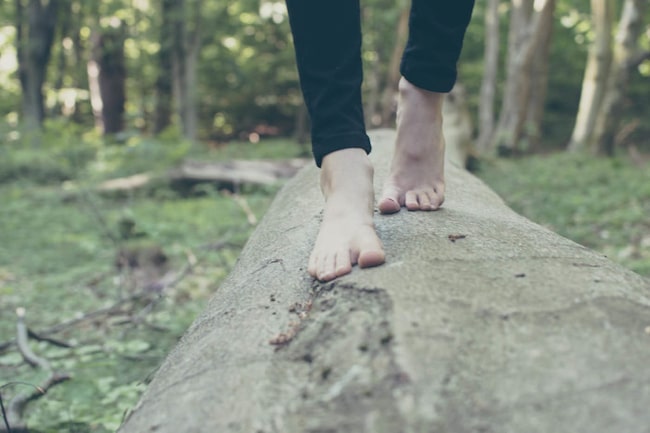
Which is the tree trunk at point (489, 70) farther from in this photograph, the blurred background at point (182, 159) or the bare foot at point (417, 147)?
the bare foot at point (417, 147)

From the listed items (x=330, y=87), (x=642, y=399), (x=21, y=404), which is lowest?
(x=21, y=404)

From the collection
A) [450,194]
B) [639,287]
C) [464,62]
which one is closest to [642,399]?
[639,287]

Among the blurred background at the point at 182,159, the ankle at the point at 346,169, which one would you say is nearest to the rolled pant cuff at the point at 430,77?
the ankle at the point at 346,169

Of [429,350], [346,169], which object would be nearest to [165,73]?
[346,169]

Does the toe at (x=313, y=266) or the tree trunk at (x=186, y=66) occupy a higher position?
the toe at (x=313, y=266)

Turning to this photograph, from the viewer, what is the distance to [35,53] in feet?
36.6

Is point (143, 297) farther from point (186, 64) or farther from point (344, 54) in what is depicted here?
point (186, 64)

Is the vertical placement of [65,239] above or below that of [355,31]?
below

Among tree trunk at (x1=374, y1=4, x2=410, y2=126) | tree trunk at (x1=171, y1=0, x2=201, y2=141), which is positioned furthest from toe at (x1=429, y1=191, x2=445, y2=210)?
tree trunk at (x1=171, y1=0, x2=201, y2=141)

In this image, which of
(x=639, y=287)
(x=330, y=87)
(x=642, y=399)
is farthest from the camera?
(x=330, y=87)

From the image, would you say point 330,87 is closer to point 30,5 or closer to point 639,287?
point 639,287

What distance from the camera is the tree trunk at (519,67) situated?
9.77 m

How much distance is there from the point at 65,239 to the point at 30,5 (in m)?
7.84

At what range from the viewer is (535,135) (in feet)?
37.0
